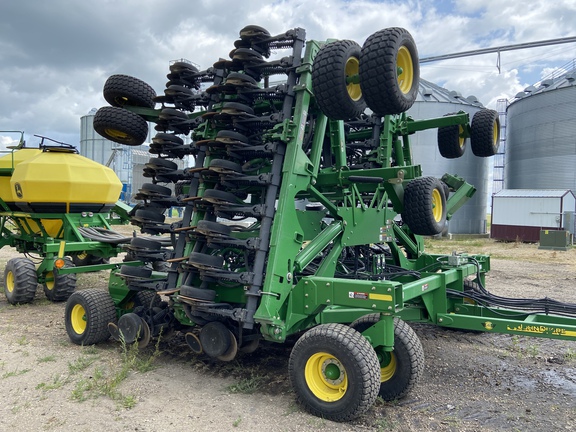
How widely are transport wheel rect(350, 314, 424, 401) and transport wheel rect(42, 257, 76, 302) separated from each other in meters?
5.81

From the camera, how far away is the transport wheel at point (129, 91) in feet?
20.7

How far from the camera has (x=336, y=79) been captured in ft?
14.7

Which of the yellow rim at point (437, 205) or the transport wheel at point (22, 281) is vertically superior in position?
the yellow rim at point (437, 205)

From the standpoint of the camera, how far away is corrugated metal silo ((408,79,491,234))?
25.7m

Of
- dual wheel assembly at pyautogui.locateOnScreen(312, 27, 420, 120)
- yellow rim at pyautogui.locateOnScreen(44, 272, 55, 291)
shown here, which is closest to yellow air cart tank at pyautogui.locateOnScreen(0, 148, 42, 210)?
yellow rim at pyautogui.locateOnScreen(44, 272, 55, 291)

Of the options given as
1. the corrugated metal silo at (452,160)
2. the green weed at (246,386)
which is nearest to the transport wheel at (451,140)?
the green weed at (246,386)

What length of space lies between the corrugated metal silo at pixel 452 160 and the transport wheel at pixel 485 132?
17.7m

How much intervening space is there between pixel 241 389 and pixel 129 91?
12.8 feet

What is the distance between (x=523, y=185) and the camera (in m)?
28.6

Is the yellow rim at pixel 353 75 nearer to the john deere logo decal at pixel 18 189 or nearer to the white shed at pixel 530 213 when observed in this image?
the john deere logo decal at pixel 18 189

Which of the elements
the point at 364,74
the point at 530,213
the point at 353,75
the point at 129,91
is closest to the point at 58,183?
the point at 129,91

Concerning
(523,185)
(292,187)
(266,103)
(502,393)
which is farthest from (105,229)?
(523,185)

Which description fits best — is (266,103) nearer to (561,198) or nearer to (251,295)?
(251,295)

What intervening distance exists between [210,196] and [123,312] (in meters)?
2.02
